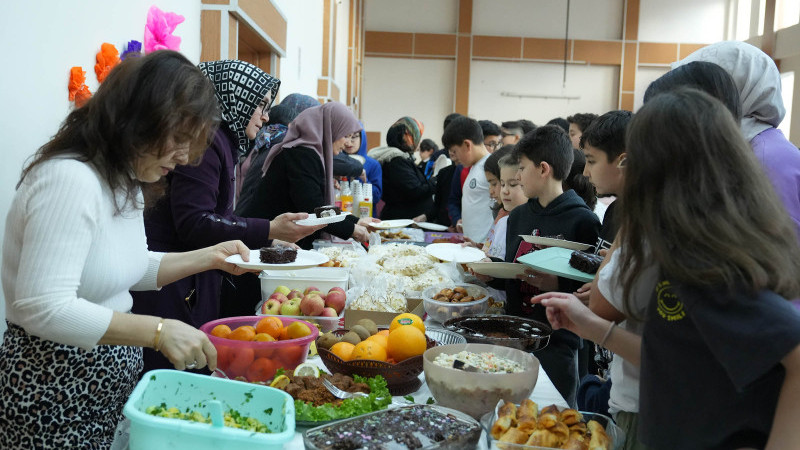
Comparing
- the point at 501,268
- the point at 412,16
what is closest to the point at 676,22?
the point at 412,16

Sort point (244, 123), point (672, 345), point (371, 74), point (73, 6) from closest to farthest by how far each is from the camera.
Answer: point (672, 345)
point (73, 6)
point (244, 123)
point (371, 74)

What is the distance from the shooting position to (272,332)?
1.72 m

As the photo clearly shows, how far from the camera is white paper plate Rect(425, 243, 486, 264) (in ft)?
9.90

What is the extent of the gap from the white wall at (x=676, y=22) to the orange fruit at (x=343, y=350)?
1422 centimetres

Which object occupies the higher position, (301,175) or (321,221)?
(301,175)

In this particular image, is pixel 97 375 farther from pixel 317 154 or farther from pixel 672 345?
pixel 317 154

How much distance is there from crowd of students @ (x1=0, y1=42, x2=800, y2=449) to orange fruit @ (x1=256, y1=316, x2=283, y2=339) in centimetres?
29

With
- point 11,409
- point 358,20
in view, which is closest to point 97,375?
point 11,409

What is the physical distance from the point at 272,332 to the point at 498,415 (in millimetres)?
663

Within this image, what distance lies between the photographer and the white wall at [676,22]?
555 inches

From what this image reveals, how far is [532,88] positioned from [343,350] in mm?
13313

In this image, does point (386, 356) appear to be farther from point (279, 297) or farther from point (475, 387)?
point (279, 297)

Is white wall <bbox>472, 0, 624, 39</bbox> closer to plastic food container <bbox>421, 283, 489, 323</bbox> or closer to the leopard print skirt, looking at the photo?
plastic food container <bbox>421, 283, 489, 323</bbox>

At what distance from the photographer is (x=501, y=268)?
2.29 metres
